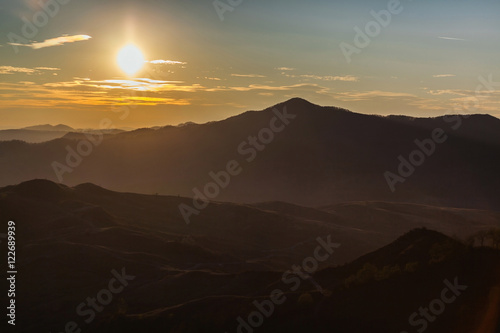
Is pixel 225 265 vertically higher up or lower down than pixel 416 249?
lower down

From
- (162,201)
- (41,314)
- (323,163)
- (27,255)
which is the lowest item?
(41,314)

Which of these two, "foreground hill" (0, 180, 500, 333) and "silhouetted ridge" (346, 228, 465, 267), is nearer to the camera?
"foreground hill" (0, 180, 500, 333)

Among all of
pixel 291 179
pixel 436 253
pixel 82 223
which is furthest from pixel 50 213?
pixel 291 179

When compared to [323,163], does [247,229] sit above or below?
below

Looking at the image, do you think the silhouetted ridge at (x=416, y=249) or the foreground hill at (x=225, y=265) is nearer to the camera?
the foreground hill at (x=225, y=265)

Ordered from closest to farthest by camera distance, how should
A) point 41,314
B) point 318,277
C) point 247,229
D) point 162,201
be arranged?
point 318,277 < point 41,314 < point 247,229 < point 162,201

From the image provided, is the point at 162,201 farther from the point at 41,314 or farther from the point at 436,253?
the point at 436,253

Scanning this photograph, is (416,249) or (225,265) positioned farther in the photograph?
(225,265)

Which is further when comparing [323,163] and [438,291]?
[323,163]
